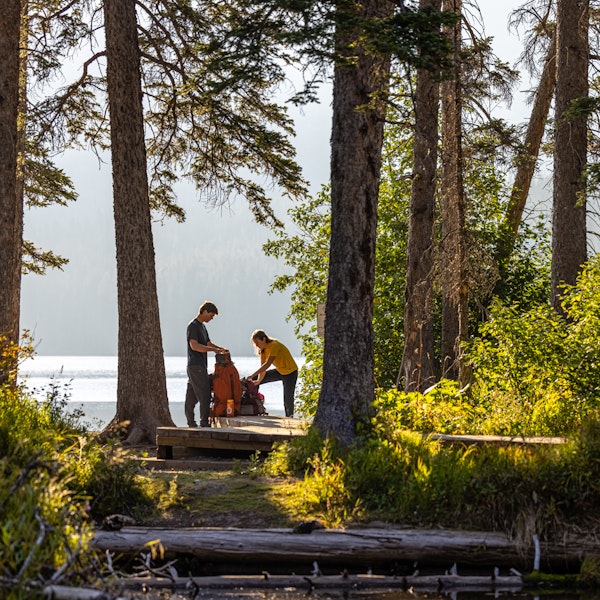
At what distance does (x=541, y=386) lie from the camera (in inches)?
501

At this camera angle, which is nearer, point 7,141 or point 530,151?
point 7,141

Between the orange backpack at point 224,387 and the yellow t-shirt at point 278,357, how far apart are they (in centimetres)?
117

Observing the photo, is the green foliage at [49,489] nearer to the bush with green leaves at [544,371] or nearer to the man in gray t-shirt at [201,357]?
the man in gray t-shirt at [201,357]

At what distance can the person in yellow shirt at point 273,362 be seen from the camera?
15.8m

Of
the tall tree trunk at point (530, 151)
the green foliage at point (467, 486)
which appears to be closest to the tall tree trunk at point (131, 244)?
the green foliage at point (467, 486)

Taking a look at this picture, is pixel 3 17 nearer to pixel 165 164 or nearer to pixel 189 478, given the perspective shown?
pixel 165 164

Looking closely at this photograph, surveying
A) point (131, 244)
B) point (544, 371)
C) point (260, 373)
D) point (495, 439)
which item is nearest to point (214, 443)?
point (260, 373)

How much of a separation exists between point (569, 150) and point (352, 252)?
7679mm

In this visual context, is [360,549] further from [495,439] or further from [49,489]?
[49,489]

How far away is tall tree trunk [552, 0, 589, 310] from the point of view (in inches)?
663

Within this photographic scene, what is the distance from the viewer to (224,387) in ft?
48.7

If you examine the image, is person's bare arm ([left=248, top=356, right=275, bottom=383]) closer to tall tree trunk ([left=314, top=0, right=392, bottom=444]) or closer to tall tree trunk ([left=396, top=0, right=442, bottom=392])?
tall tree trunk ([left=396, top=0, right=442, bottom=392])

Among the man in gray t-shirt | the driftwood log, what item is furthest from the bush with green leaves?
the man in gray t-shirt

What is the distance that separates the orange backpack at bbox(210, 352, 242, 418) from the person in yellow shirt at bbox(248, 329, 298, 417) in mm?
754
